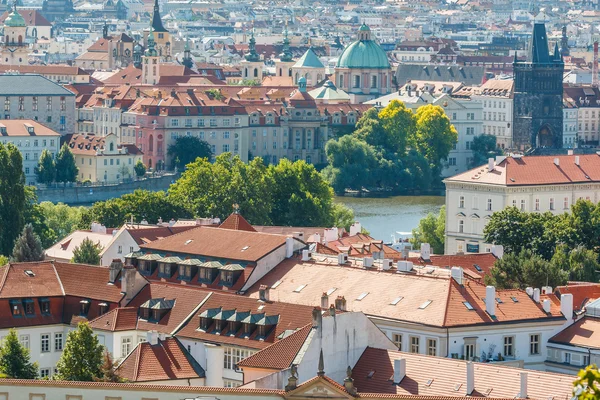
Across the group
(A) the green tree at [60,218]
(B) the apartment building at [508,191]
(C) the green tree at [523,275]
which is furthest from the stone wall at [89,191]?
(C) the green tree at [523,275]

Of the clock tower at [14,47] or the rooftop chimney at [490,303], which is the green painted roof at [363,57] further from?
the rooftop chimney at [490,303]

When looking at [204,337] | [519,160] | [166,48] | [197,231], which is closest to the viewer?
[204,337]

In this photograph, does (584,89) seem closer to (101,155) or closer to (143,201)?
(101,155)

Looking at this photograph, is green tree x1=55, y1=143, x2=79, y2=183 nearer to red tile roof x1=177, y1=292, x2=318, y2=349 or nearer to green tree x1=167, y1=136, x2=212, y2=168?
green tree x1=167, y1=136, x2=212, y2=168

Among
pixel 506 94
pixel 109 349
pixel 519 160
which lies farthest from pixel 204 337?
pixel 506 94

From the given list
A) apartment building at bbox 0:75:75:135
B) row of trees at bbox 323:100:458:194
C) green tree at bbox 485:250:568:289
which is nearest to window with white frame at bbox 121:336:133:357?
green tree at bbox 485:250:568:289
